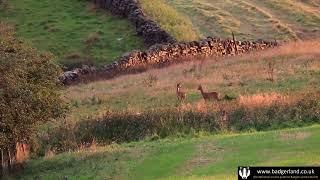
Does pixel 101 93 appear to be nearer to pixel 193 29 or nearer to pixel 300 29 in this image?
pixel 193 29

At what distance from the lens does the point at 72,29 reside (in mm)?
56906

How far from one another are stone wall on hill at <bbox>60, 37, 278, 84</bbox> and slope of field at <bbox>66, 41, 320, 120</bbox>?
2642 mm

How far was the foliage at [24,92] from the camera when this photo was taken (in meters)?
23.0

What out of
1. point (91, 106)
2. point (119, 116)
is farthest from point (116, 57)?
point (119, 116)

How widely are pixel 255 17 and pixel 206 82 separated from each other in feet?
97.5

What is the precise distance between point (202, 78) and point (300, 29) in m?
25.7

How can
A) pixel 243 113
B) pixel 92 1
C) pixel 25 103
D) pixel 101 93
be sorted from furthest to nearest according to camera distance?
pixel 92 1
pixel 101 93
pixel 243 113
pixel 25 103

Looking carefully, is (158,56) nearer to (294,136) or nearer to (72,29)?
(72,29)

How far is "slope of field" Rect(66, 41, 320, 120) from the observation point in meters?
30.5

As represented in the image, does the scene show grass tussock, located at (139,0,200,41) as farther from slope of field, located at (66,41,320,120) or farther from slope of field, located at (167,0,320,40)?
slope of field, located at (66,41,320,120)

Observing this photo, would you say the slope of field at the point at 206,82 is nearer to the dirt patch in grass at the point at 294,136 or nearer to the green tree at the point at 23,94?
the green tree at the point at 23,94

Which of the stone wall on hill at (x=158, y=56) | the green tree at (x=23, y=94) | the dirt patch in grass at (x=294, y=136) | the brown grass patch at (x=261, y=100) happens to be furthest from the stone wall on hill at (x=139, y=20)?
the dirt patch in grass at (x=294, y=136)

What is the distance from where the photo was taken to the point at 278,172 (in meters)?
10.1

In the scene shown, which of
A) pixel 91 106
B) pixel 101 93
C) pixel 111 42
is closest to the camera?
pixel 91 106
